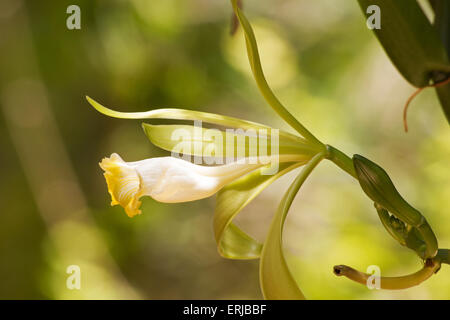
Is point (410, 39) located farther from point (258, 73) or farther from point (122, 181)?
point (122, 181)

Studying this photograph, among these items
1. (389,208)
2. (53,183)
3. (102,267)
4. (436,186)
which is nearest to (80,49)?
(53,183)

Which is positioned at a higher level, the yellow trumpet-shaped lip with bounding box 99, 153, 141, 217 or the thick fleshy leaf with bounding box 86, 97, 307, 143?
the thick fleshy leaf with bounding box 86, 97, 307, 143

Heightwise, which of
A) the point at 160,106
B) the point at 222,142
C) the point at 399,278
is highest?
the point at 160,106

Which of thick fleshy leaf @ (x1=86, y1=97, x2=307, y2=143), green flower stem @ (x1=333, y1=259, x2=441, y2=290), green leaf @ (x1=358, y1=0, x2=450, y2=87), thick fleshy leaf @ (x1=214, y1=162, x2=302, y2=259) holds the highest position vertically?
green leaf @ (x1=358, y1=0, x2=450, y2=87)

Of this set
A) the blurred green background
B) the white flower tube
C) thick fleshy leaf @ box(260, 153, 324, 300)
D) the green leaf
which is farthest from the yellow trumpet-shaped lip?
the blurred green background

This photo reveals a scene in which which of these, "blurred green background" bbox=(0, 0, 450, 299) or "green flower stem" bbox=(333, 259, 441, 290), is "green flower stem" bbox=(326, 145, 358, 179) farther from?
"blurred green background" bbox=(0, 0, 450, 299)

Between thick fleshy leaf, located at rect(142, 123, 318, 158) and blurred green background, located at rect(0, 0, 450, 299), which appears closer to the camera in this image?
thick fleshy leaf, located at rect(142, 123, 318, 158)

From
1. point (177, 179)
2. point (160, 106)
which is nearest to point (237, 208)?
point (177, 179)
